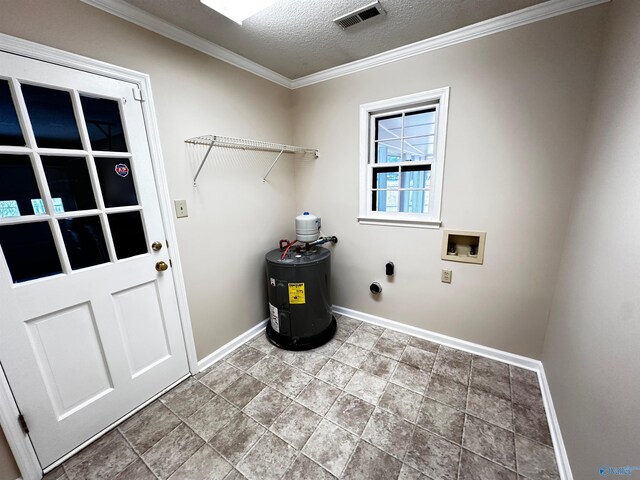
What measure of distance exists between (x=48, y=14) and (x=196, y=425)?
232 centimetres

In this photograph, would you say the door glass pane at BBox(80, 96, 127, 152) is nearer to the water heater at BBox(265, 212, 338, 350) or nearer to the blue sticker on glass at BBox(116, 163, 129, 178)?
the blue sticker on glass at BBox(116, 163, 129, 178)

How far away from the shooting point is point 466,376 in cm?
190

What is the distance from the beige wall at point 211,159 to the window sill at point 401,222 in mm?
871

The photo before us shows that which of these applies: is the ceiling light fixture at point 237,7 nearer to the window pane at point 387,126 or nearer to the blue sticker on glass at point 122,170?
the blue sticker on glass at point 122,170

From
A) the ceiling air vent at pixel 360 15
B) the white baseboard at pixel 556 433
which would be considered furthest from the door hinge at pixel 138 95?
the white baseboard at pixel 556 433

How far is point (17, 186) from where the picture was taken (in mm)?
1168

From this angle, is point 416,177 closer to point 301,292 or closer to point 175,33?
point 301,292

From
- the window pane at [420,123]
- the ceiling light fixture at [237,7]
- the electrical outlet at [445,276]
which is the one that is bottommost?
the electrical outlet at [445,276]

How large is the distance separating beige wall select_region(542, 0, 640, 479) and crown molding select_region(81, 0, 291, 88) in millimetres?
2303

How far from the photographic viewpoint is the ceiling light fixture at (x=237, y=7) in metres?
1.37

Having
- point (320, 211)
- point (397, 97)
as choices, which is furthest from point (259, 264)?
point (397, 97)

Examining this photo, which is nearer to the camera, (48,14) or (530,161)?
(48,14)

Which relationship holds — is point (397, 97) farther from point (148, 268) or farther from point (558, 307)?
point (148, 268)

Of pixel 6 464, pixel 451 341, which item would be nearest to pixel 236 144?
pixel 6 464
